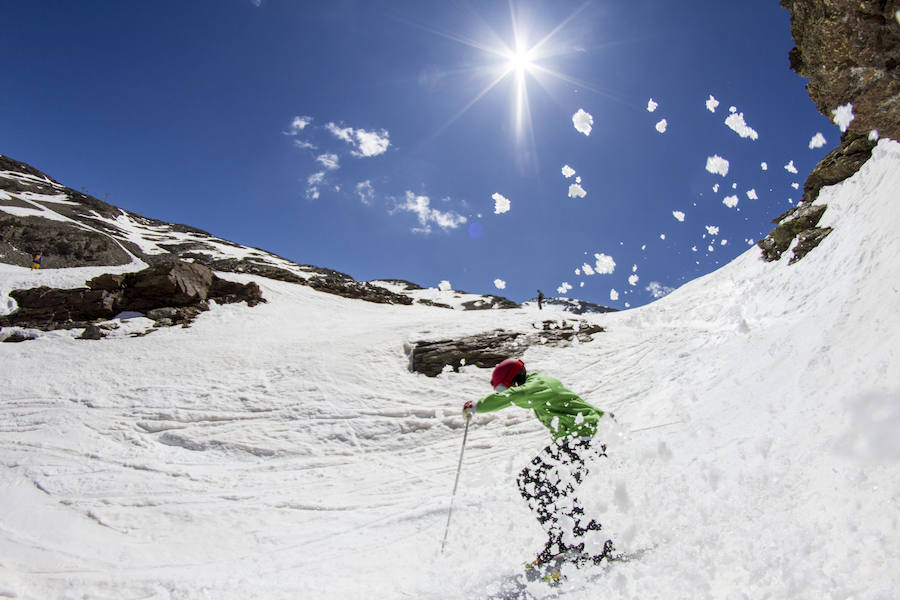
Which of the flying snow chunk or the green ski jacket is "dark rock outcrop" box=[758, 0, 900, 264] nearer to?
the flying snow chunk

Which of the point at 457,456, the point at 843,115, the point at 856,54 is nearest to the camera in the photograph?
the point at 856,54

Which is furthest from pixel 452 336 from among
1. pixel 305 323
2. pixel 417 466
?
pixel 305 323

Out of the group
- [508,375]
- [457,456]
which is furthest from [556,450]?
[457,456]

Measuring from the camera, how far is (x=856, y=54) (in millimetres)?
6352

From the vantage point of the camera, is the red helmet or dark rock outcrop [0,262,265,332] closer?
the red helmet

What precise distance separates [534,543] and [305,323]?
773 inches

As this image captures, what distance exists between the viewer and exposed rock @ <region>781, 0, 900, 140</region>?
19.0 ft

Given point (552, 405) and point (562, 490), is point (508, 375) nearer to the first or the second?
point (552, 405)

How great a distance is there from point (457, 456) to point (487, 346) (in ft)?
22.0

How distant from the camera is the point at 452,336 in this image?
56.3 feet

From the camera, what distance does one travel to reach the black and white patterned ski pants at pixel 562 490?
14.6ft

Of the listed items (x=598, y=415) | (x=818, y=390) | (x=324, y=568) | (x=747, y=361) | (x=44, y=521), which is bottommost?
(x=44, y=521)

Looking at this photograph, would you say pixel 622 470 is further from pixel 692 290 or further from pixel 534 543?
pixel 692 290

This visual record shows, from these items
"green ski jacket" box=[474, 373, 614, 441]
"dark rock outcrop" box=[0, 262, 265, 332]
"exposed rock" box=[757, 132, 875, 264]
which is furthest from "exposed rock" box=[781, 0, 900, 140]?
"dark rock outcrop" box=[0, 262, 265, 332]
